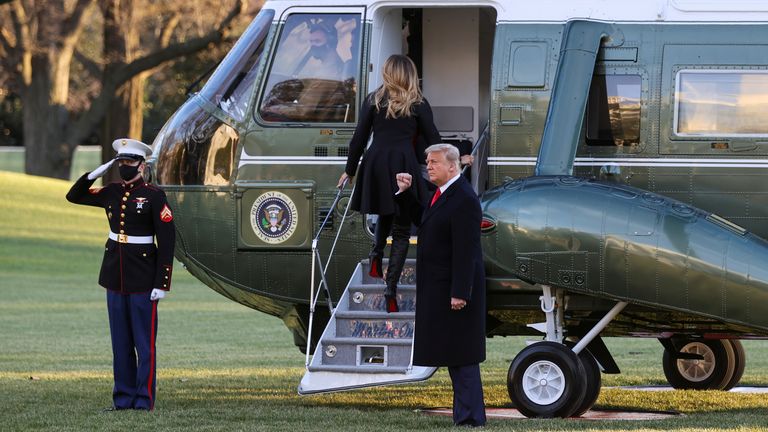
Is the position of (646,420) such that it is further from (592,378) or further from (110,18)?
(110,18)

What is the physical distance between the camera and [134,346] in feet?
32.7

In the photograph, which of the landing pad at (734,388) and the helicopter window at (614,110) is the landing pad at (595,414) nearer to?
the landing pad at (734,388)

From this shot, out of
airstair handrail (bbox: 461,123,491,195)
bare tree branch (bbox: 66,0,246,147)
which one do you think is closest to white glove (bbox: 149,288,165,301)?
airstair handrail (bbox: 461,123,491,195)

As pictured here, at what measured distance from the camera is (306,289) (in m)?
10.6

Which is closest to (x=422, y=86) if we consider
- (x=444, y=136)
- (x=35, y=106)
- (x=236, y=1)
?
(x=444, y=136)

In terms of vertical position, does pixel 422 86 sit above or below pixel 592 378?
above

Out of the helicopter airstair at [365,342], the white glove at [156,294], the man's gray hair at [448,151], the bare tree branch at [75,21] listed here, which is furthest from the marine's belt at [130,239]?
the bare tree branch at [75,21]

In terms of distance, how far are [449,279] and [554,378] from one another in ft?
4.23

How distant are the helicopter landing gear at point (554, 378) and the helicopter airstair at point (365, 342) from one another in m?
0.78

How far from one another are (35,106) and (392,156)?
103ft

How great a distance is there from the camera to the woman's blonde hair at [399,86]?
962 cm

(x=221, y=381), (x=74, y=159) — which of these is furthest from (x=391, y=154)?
(x=74, y=159)

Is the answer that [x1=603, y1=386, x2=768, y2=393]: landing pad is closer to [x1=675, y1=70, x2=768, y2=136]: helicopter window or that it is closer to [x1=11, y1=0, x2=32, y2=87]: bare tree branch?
[x1=675, y1=70, x2=768, y2=136]: helicopter window

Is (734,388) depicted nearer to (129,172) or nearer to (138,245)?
(138,245)
